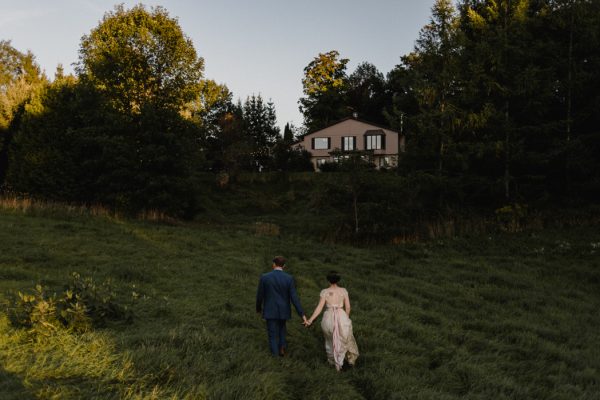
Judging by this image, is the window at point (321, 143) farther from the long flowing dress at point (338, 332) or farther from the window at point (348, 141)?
the long flowing dress at point (338, 332)

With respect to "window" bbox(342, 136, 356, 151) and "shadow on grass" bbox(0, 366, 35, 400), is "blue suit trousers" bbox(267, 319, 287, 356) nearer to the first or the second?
"shadow on grass" bbox(0, 366, 35, 400)

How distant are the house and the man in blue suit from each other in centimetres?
4752

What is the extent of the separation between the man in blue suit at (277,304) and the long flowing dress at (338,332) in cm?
49

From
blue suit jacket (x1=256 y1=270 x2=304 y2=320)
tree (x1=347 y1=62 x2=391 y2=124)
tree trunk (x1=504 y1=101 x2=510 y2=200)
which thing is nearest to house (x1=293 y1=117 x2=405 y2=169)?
Result: tree (x1=347 y1=62 x2=391 y2=124)

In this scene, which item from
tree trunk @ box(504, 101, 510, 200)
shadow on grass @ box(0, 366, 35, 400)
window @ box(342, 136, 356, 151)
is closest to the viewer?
shadow on grass @ box(0, 366, 35, 400)

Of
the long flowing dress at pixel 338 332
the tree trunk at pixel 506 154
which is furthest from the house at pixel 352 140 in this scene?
the long flowing dress at pixel 338 332

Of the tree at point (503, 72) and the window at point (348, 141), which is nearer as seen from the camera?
the tree at point (503, 72)

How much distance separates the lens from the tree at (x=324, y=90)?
225ft

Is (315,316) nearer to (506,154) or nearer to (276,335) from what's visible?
(276,335)

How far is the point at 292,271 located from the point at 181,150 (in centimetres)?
1435

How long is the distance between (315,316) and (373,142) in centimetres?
5133

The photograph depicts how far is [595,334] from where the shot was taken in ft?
31.2

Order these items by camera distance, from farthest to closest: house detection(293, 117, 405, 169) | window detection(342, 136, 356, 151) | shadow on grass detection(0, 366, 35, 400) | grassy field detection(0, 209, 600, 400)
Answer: window detection(342, 136, 356, 151) → house detection(293, 117, 405, 169) → grassy field detection(0, 209, 600, 400) → shadow on grass detection(0, 366, 35, 400)

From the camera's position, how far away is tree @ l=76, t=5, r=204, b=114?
2817cm
